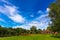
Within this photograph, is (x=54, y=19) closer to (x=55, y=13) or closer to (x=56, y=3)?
(x=55, y=13)

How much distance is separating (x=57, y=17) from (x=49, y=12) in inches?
111

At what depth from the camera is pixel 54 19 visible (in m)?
36.8

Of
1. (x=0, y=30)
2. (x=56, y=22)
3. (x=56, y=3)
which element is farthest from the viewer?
(x=0, y=30)

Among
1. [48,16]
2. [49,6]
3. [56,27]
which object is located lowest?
[56,27]

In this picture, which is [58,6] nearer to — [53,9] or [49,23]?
[53,9]

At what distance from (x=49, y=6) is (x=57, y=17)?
4148 mm

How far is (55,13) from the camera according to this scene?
3706 cm

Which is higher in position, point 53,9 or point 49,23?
point 53,9

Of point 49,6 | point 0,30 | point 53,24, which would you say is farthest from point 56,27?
point 0,30

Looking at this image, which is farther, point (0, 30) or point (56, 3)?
point (0, 30)

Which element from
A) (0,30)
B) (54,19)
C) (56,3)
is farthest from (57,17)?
(0,30)

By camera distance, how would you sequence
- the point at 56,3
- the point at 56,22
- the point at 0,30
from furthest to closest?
the point at 0,30 → the point at 56,3 → the point at 56,22

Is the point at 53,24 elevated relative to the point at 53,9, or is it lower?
lower

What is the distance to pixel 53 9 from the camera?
37.2m
